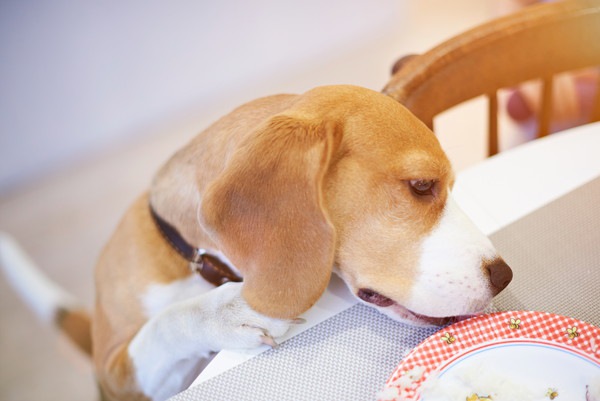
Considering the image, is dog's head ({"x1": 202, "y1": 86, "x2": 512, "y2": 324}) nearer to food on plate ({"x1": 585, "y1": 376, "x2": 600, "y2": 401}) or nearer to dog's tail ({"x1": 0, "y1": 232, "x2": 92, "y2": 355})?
food on plate ({"x1": 585, "y1": 376, "x2": 600, "y2": 401})

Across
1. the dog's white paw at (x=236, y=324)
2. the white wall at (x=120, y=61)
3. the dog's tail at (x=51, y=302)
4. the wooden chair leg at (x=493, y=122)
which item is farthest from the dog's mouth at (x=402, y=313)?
the white wall at (x=120, y=61)

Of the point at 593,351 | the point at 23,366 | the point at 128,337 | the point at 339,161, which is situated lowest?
the point at 23,366

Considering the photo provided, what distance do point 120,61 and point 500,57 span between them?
2524 mm

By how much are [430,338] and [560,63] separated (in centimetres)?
93

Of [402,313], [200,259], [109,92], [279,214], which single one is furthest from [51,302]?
[109,92]

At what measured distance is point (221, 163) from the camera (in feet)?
3.81

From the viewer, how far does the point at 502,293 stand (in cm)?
104

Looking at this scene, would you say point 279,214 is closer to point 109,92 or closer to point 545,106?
point 545,106

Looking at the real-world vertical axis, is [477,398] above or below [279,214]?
below

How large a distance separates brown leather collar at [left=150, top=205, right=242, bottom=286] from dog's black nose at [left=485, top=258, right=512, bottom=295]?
538 millimetres

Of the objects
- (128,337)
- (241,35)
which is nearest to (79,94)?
(241,35)

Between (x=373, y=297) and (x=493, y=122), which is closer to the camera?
(x=373, y=297)

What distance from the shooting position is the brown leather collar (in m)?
1.25

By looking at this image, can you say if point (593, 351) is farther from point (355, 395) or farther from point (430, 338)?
point (355, 395)
